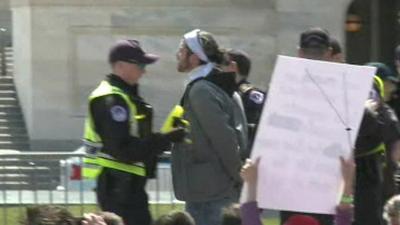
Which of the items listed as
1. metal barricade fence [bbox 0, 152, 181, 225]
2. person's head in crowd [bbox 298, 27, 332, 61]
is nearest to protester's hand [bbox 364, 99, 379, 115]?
person's head in crowd [bbox 298, 27, 332, 61]

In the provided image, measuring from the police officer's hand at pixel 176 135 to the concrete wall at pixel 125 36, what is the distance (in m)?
13.7

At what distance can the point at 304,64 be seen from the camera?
16.9 feet

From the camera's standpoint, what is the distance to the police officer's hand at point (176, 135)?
6645mm

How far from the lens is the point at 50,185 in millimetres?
10609

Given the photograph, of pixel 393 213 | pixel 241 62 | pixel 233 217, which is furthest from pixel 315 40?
pixel 241 62

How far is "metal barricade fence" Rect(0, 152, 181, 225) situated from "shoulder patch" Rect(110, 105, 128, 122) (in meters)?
3.84

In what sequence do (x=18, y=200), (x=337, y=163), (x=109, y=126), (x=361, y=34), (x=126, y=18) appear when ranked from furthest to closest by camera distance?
(x=361, y=34) → (x=126, y=18) → (x=18, y=200) → (x=109, y=126) → (x=337, y=163)

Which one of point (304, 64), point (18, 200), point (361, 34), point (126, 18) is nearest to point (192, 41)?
point (304, 64)

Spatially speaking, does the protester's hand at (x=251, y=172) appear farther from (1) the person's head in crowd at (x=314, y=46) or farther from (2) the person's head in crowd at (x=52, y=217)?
(1) the person's head in crowd at (x=314, y=46)

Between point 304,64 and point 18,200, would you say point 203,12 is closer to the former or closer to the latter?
point 18,200

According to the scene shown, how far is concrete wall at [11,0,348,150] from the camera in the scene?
20.5 metres

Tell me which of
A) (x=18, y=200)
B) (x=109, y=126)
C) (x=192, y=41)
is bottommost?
(x=18, y=200)

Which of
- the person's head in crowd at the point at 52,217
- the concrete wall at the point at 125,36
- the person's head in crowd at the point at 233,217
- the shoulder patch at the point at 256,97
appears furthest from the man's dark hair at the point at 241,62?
the concrete wall at the point at 125,36

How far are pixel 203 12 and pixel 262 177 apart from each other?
15586 millimetres
